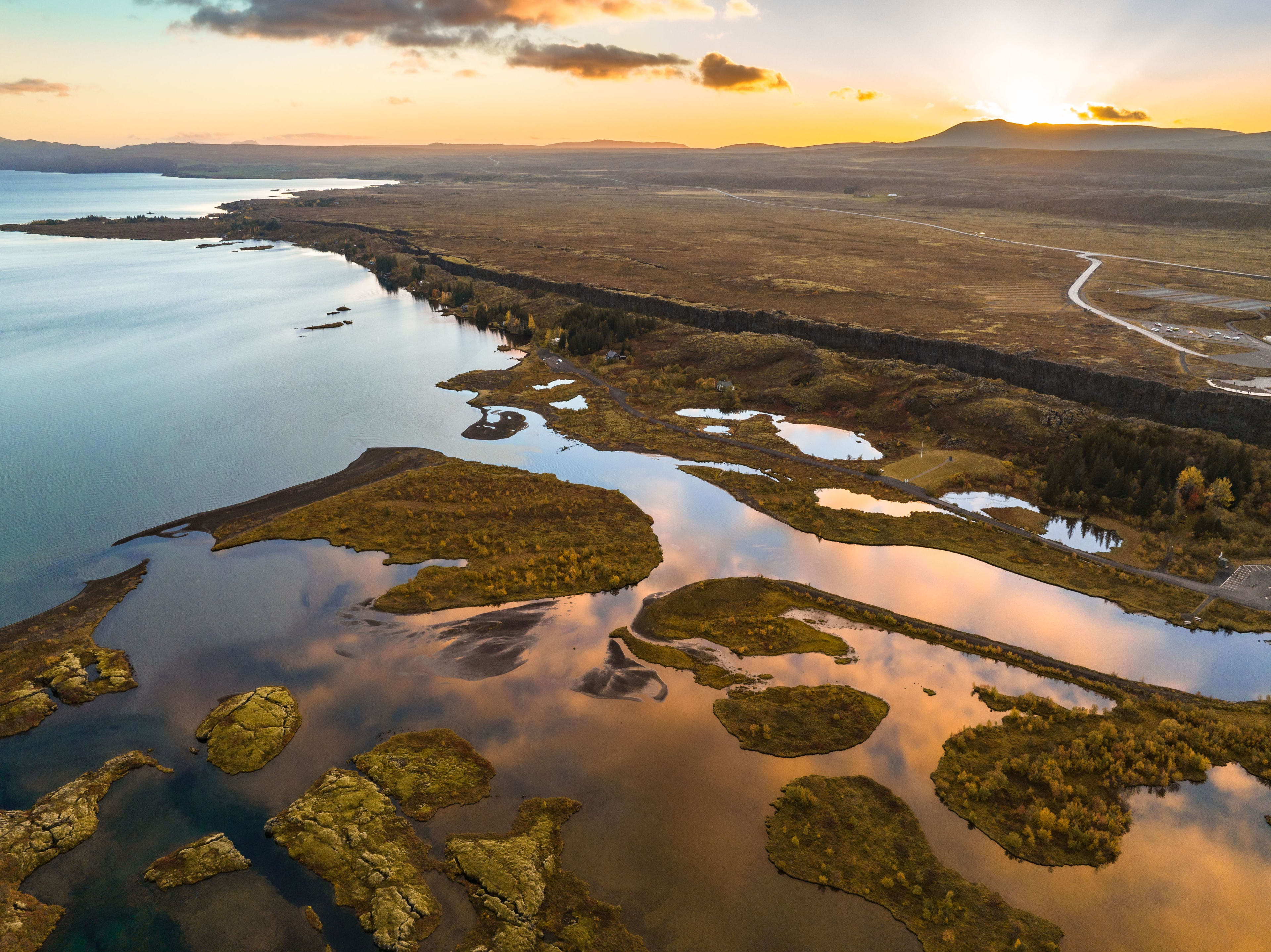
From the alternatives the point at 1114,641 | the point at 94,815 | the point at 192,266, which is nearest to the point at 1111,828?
the point at 1114,641

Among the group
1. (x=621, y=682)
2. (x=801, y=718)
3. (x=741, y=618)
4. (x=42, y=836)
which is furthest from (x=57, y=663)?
(x=801, y=718)

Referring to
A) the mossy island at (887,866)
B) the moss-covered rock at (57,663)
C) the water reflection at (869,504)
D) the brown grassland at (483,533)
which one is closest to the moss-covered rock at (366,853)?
the mossy island at (887,866)

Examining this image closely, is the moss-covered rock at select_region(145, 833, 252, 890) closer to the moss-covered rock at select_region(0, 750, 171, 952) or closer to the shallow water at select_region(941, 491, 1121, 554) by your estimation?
the moss-covered rock at select_region(0, 750, 171, 952)

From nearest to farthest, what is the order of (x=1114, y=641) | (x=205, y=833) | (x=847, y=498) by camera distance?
(x=205, y=833), (x=1114, y=641), (x=847, y=498)

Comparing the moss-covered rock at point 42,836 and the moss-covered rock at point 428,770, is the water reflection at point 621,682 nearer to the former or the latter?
the moss-covered rock at point 428,770

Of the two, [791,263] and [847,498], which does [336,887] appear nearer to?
[847,498]

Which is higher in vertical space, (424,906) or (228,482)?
(228,482)
